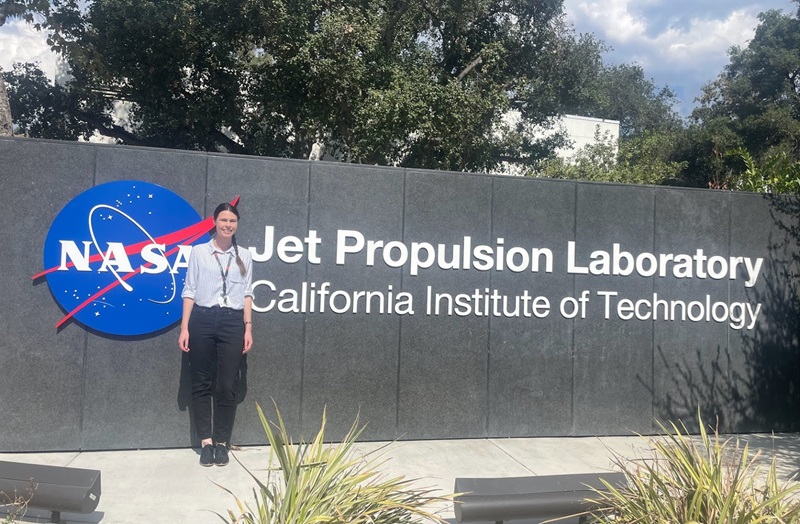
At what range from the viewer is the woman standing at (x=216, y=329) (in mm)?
5871

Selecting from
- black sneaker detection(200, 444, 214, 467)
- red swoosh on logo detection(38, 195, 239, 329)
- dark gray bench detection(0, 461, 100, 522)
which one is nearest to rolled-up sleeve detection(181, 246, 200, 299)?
red swoosh on logo detection(38, 195, 239, 329)

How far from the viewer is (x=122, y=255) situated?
610 cm

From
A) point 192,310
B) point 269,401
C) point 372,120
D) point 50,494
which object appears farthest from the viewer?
point 372,120

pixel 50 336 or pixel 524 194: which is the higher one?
pixel 524 194

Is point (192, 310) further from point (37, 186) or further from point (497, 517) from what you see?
point (497, 517)

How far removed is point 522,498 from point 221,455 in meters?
2.65

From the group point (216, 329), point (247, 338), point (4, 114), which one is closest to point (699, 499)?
point (247, 338)

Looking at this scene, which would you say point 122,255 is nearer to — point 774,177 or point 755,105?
point 774,177

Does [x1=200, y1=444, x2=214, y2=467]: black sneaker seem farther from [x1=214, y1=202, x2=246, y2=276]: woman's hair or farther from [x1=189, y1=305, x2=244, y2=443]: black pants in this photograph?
[x1=214, y1=202, x2=246, y2=276]: woman's hair

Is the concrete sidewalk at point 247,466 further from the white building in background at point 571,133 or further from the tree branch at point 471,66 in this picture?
the white building in background at point 571,133

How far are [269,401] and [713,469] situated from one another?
388cm

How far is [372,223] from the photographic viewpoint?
6680mm

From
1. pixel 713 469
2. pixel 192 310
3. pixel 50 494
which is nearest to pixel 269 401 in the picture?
pixel 192 310

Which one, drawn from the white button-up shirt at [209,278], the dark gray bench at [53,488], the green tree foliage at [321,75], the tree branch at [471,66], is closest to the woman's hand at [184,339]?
the white button-up shirt at [209,278]
